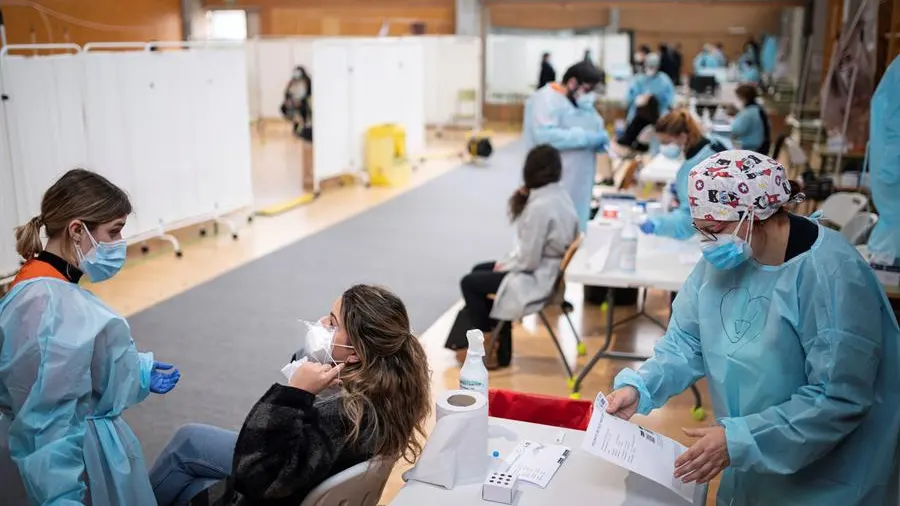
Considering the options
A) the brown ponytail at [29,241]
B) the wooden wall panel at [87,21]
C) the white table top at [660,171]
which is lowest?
the white table top at [660,171]

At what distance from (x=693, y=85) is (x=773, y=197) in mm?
11901

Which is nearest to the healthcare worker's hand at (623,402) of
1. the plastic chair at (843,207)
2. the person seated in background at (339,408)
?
the person seated in background at (339,408)

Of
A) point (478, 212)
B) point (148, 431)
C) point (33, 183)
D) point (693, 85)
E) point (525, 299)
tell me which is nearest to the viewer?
point (148, 431)

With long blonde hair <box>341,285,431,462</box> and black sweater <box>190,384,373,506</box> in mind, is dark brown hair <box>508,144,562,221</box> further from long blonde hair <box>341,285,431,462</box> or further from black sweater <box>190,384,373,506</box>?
black sweater <box>190,384,373,506</box>

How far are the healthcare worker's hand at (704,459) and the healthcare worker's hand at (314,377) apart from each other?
91 cm

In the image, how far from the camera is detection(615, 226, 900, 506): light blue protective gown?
6.52 ft

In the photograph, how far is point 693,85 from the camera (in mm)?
13312

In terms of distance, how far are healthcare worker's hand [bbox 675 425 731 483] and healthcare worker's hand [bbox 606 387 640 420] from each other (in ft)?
0.78

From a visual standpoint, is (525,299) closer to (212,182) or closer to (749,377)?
(749,377)

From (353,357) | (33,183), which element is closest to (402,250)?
(33,183)

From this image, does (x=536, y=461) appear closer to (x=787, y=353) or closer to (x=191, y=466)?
(x=787, y=353)

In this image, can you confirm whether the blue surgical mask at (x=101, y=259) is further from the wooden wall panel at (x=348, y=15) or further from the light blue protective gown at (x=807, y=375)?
the wooden wall panel at (x=348, y=15)

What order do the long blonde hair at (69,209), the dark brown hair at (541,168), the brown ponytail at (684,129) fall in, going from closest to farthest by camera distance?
the long blonde hair at (69,209)
the dark brown hair at (541,168)
the brown ponytail at (684,129)

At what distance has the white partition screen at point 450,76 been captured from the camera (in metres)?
15.1
